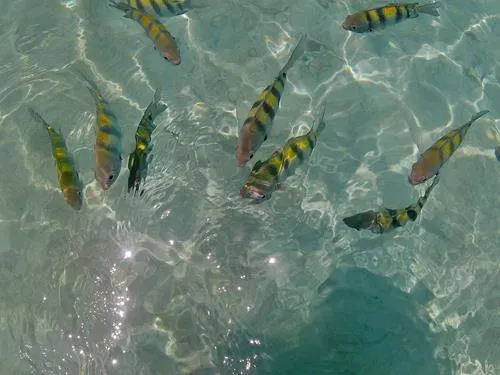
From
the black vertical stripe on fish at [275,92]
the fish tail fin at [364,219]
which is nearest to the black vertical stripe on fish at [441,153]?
the fish tail fin at [364,219]

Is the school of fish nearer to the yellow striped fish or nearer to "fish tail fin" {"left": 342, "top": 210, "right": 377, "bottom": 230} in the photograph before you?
"fish tail fin" {"left": 342, "top": 210, "right": 377, "bottom": 230}

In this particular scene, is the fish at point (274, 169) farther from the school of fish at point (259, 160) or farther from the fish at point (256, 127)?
the fish at point (256, 127)

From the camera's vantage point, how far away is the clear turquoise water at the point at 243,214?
216 inches

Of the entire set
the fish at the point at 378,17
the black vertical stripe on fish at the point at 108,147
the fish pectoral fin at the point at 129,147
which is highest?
the black vertical stripe on fish at the point at 108,147

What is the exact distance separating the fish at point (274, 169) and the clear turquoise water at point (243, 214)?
131cm

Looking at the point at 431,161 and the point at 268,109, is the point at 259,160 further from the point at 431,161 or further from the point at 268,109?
the point at 431,161

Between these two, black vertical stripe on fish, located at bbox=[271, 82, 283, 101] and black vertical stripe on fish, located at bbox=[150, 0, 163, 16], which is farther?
black vertical stripe on fish, located at bbox=[150, 0, 163, 16]

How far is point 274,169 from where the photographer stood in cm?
463

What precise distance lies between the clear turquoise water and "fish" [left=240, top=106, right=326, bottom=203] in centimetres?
131

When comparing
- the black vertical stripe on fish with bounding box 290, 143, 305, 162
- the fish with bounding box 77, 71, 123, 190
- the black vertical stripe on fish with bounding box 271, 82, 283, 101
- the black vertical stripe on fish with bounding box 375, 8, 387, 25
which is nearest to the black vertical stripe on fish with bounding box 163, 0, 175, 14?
the fish with bounding box 77, 71, 123, 190

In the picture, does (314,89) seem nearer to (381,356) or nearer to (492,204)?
(492,204)

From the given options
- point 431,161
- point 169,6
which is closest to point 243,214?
point 431,161

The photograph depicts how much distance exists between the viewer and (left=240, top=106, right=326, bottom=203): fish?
4.50 m

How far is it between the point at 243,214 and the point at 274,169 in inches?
58.4
